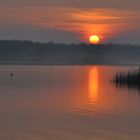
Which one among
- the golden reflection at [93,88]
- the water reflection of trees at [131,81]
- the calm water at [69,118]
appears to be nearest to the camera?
the calm water at [69,118]

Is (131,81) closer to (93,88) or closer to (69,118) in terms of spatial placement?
(93,88)

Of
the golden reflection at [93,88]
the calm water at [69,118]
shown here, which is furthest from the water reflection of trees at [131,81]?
the calm water at [69,118]

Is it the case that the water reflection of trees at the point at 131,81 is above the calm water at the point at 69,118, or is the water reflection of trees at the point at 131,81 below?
above

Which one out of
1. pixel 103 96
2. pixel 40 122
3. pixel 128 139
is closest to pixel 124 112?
pixel 40 122

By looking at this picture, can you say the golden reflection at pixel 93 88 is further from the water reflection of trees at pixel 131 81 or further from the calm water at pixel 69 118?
the water reflection of trees at pixel 131 81

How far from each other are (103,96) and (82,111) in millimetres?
10048

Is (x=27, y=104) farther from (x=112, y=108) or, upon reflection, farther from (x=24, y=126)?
(x=24, y=126)

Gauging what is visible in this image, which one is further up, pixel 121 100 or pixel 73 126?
pixel 121 100

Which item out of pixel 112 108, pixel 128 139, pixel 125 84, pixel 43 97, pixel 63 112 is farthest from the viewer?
pixel 125 84

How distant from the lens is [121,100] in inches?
1287

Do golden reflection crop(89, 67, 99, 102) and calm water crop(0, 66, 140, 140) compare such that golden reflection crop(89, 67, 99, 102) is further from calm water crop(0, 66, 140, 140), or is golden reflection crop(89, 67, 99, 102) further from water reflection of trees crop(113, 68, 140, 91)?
water reflection of trees crop(113, 68, 140, 91)

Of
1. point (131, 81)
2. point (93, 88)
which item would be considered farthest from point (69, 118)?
point (93, 88)

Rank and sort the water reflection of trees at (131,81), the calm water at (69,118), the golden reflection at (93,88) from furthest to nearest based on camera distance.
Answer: the water reflection of trees at (131,81), the golden reflection at (93,88), the calm water at (69,118)

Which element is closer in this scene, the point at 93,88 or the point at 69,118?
the point at 69,118
